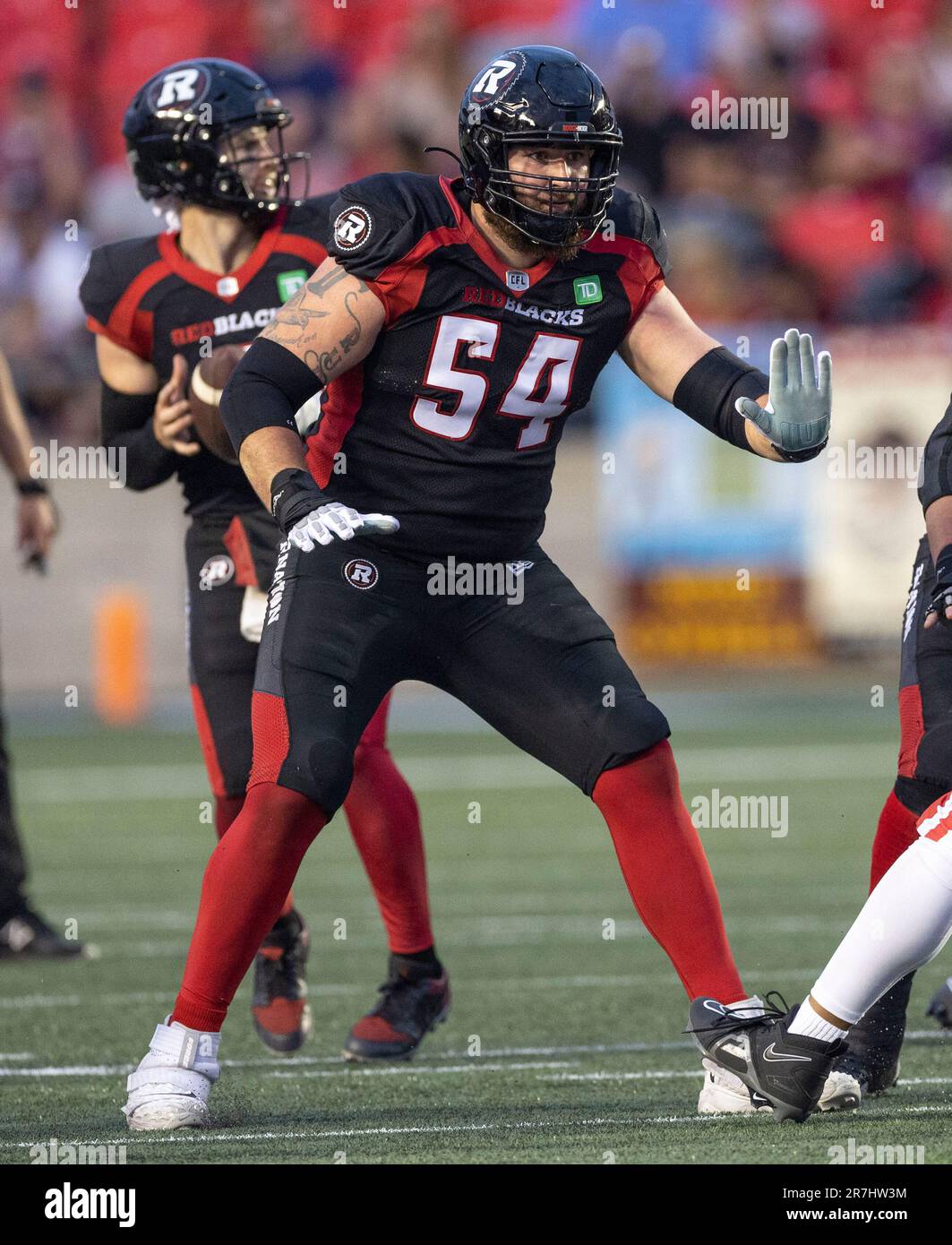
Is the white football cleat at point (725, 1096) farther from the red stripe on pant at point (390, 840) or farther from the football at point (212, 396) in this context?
the football at point (212, 396)

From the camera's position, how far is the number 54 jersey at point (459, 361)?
4.15m

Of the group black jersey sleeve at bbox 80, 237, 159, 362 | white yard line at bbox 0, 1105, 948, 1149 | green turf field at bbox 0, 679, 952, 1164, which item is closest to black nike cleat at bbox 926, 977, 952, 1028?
green turf field at bbox 0, 679, 952, 1164

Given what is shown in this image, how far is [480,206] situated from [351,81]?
12323mm

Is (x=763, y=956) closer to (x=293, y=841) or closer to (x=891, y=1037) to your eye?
(x=891, y=1037)

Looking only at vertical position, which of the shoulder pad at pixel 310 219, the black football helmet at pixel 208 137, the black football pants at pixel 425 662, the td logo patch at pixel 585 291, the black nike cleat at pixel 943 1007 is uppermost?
the black football helmet at pixel 208 137

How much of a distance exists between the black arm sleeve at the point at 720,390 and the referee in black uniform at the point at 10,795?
2.84 metres

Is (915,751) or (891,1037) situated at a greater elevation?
(915,751)

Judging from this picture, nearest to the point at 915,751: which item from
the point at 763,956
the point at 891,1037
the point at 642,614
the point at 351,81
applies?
the point at 891,1037

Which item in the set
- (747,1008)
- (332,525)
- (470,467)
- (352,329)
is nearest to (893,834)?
(747,1008)

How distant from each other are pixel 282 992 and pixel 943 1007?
5.21ft

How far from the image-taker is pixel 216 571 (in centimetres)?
535

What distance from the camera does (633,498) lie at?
48.6ft

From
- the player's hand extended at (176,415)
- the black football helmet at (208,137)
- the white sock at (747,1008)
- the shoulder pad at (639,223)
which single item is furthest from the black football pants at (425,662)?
the black football helmet at (208,137)

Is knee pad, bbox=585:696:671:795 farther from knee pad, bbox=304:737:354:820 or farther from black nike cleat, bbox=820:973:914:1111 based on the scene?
black nike cleat, bbox=820:973:914:1111
